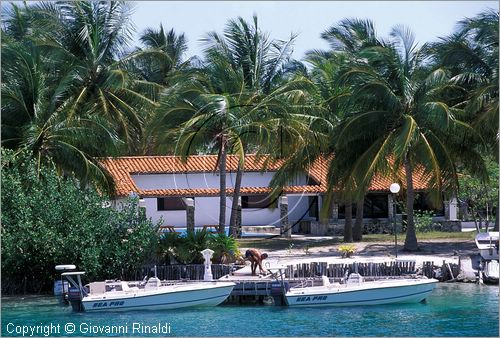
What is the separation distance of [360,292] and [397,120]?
29.5ft

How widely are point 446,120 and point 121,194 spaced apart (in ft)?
53.9

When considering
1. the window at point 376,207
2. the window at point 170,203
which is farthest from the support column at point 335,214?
the window at point 170,203

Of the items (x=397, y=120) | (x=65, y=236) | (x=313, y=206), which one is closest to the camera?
(x=65, y=236)

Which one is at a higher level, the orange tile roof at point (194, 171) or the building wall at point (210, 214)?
the orange tile roof at point (194, 171)

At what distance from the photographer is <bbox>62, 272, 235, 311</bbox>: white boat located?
2770cm

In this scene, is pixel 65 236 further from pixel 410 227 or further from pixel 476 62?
pixel 476 62

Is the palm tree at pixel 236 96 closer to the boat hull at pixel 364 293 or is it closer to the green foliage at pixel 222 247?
the green foliage at pixel 222 247

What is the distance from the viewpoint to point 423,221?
42375mm

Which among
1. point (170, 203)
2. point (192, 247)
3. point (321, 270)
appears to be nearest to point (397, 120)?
point (321, 270)

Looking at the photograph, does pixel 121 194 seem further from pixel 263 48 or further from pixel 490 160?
pixel 490 160

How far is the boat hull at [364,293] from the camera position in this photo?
28188 mm

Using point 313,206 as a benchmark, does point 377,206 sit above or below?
below

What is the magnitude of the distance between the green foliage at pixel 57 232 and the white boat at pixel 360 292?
18.7ft

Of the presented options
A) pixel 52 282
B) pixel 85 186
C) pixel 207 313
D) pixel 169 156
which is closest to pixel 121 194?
pixel 169 156
